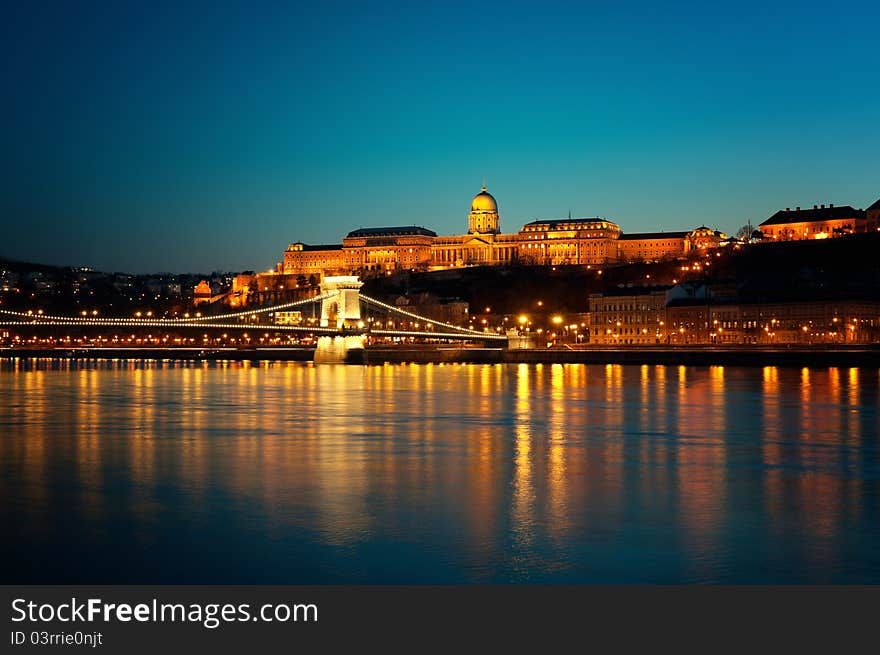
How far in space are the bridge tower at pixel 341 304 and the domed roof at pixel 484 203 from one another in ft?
185

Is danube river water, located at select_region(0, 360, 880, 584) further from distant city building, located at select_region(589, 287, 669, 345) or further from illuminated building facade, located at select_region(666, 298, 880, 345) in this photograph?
distant city building, located at select_region(589, 287, 669, 345)

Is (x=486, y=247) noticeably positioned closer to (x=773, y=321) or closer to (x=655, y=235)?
(x=655, y=235)

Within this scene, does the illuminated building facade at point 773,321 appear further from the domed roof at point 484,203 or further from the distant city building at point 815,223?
the domed roof at point 484,203

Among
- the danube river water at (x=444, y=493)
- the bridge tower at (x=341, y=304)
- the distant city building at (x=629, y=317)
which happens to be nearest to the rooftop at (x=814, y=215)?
Result: the distant city building at (x=629, y=317)

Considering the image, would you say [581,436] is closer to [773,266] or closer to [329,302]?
[329,302]

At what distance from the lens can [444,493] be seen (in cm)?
1163

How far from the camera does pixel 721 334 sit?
58.2 m

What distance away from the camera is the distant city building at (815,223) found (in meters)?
84.9

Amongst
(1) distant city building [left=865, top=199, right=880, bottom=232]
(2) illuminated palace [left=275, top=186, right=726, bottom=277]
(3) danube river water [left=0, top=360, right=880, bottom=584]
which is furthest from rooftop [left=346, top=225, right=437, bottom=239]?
(3) danube river water [left=0, top=360, right=880, bottom=584]

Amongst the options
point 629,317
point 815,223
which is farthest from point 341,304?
point 815,223

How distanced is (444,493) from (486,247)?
9719 cm

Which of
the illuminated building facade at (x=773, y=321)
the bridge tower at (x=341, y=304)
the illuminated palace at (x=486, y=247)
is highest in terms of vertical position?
the illuminated palace at (x=486, y=247)

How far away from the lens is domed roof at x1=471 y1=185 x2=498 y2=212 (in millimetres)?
115062

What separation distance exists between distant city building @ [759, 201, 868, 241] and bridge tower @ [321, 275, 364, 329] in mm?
42946
